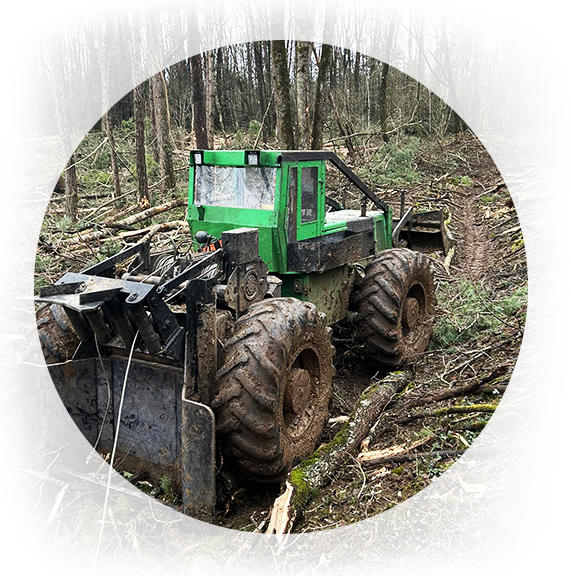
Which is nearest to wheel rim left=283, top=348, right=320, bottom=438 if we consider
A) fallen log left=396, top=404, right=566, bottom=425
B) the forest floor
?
the forest floor

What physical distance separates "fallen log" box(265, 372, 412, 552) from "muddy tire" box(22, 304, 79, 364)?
1935 mm

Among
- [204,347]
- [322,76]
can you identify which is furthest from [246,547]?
[322,76]

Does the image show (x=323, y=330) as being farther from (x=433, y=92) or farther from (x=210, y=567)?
(x=433, y=92)

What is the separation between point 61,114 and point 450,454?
8785 mm

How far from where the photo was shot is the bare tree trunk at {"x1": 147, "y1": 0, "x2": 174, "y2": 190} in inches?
586

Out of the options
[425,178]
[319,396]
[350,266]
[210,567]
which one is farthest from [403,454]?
[425,178]

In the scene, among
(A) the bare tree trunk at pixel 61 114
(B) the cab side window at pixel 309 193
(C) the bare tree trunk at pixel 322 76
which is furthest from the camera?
(C) the bare tree trunk at pixel 322 76

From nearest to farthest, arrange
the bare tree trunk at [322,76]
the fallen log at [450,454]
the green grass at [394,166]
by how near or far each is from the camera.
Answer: the fallen log at [450,454], the bare tree trunk at [322,76], the green grass at [394,166]

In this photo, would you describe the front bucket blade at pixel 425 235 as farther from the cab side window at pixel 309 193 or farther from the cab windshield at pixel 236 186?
the cab windshield at pixel 236 186

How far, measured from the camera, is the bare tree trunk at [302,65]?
38.3 feet

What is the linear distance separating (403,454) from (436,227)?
5358 mm

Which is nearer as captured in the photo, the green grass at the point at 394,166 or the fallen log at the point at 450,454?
the fallen log at the point at 450,454

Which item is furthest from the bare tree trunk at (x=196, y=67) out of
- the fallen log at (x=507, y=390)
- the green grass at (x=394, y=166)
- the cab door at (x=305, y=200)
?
the fallen log at (x=507, y=390)

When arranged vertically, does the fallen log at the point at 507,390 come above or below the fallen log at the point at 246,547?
above
